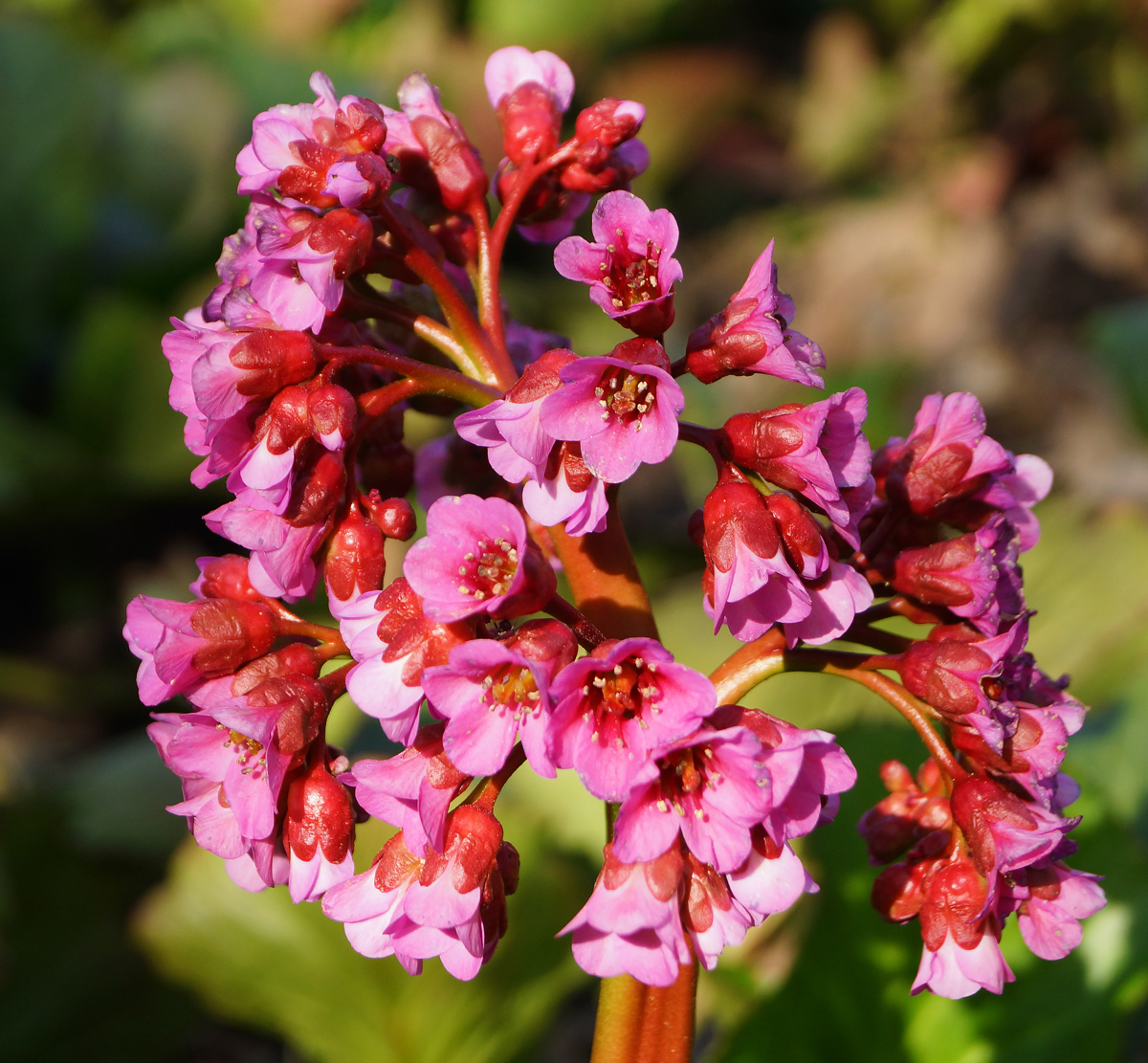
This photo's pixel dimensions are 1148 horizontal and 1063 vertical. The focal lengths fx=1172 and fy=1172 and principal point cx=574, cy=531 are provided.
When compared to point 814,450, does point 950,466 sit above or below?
below

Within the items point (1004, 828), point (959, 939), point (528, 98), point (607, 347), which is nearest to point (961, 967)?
point (959, 939)

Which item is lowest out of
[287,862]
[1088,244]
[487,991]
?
[1088,244]

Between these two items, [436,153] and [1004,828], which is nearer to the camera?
[1004,828]

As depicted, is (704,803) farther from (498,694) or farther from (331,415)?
(331,415)

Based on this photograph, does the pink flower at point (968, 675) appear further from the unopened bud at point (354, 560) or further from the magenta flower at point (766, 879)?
the unopened bud at point (354, 560)

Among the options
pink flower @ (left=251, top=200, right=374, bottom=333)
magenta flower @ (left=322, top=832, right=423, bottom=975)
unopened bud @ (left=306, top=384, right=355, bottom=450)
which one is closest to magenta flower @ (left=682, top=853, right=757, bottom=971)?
magenta flower @ (left=322, top=832, right=423, bottom=975)

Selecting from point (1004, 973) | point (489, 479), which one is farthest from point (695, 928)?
point (489, 479)

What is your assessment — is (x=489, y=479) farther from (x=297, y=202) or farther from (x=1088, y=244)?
(x=1088, y=244)
